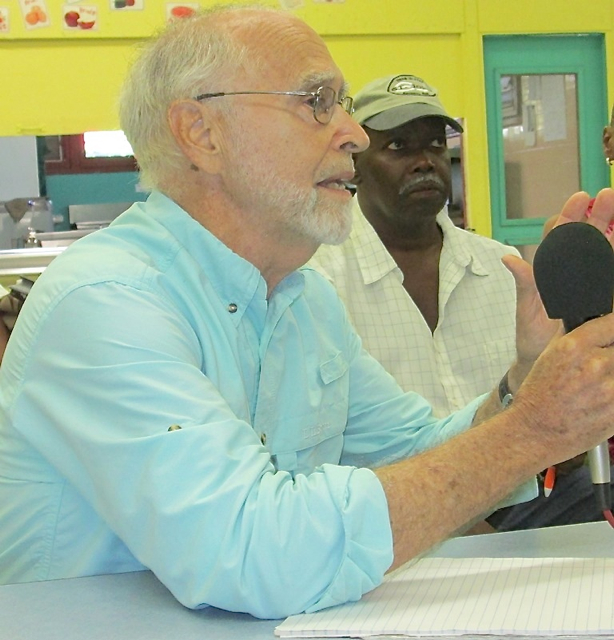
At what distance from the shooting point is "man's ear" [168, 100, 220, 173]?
54.6 inches

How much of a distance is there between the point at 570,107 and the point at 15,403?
4.89 metres

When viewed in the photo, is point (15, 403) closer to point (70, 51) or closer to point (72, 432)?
point (72, 432)

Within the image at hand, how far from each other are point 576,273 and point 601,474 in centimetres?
23

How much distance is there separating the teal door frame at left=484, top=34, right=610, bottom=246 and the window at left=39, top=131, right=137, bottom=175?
2.04 metres

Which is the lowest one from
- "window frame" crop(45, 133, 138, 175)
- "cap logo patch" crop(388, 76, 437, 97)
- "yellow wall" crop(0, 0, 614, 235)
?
"cap logo patch" crop(388, 76, 437, 97)

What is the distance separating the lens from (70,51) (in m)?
4.77

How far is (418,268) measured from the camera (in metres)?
2.38

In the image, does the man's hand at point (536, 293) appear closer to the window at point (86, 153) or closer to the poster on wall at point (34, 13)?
the window at point (86, 153)

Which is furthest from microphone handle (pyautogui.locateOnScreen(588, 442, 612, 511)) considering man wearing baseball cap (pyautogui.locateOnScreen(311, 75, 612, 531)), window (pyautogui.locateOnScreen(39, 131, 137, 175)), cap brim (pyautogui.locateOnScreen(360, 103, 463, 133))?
window (pyautogui.locateOnScreen(39, 131, 137, 175))

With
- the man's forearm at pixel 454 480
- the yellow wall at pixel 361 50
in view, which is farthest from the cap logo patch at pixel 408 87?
the yellow wall at pixel 361 50

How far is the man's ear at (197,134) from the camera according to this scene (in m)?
1.39

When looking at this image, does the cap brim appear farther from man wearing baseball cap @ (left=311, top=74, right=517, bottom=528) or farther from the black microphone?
the black microphone

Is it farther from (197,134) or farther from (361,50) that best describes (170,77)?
(361,50)

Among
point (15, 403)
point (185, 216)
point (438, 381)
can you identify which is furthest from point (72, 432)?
point (438, 381)
